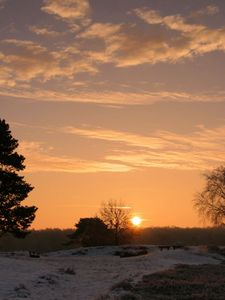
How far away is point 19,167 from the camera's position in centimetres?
5997

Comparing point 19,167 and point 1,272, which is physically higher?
point 19,167

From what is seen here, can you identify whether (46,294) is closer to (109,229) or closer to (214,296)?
(214,296)

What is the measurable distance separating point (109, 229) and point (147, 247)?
720 inches

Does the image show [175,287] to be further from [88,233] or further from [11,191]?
[88,233]

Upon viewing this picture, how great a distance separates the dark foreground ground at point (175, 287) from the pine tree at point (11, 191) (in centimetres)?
2638

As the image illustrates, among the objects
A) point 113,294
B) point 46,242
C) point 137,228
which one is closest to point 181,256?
point 113,294

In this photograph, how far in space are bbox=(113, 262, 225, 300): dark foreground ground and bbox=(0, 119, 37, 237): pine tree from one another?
2638 centimetres

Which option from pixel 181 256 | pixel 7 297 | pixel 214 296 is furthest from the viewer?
pixel 181 256

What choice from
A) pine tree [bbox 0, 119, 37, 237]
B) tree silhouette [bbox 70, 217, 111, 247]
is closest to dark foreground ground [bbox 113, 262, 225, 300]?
pine tree [bbox 0, 119, 37, 237]

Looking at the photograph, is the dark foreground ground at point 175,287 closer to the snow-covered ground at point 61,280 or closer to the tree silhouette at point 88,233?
the snow-covered ground at point 61,280

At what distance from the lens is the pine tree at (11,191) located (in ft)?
191

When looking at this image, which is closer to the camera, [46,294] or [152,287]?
[46,294]

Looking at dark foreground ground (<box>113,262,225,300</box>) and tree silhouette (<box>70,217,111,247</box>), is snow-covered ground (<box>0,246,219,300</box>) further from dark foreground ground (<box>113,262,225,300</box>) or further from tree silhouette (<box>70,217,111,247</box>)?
tree silhouette (<box>70,217,111,247</box>)

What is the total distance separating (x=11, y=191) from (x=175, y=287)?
32.9 meters
